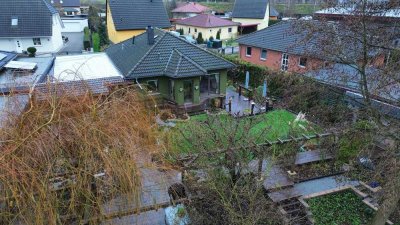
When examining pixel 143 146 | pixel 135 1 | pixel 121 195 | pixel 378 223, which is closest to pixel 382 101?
pixel 378 223

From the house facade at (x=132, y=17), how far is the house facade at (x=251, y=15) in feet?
65.7

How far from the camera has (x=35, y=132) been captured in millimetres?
5117

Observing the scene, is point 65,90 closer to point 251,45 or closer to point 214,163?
point 214,163

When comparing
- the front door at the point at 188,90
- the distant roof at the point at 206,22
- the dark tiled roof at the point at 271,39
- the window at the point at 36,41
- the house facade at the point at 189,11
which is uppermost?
the house facade at the point at 189,11

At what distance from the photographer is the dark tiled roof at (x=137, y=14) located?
3195cm

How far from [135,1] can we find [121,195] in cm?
3276

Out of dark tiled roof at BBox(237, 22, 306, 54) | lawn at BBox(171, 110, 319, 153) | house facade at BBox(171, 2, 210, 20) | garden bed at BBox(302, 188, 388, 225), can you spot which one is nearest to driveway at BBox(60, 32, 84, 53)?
dark tiled roof at BBox(237, 22, 306, 54)

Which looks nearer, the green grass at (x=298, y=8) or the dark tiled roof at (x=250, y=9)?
the dark tiled roof at (x=250, y=9)

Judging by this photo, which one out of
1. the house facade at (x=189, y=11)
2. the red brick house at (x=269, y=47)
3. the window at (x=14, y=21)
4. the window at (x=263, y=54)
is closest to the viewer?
the red brick house at (x=269, y=47)

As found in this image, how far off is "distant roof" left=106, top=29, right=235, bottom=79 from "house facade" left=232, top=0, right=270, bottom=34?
33479 mm

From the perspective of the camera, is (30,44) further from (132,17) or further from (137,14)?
(137,14)

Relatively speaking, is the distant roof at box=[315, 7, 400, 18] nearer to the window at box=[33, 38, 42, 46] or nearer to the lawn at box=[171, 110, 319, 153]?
the lawn at box=[171, 110, 319, 153]

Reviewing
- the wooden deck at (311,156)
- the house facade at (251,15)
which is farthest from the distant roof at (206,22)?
the wooden deck at (311,156)

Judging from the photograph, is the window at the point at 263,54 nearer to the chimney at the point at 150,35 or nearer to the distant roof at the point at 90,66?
the chimney at the point at 150,35
